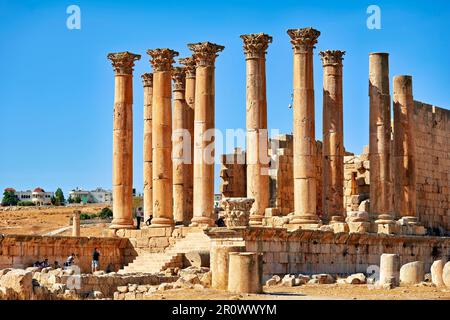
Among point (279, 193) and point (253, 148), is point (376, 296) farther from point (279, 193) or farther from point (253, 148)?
point (279, 193)

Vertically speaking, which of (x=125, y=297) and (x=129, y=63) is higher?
(x=129, y=63)

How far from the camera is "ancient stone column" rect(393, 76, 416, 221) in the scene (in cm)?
5472

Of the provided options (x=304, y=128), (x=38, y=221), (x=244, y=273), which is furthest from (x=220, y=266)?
(x=38, y=221)

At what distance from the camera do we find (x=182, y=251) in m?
45.2

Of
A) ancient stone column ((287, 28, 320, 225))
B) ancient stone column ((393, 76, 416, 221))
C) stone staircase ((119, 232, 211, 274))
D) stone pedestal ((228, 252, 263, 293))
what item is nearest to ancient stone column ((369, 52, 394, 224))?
ancient stone column ((393, 76, 416, 221))

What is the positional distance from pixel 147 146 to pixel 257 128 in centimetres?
874

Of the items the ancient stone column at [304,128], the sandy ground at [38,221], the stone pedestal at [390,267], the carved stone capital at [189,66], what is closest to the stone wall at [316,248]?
the ancient stone column at [304,128]

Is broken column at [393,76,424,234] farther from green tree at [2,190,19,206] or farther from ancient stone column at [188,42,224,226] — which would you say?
green tree at [2,190,19,206]

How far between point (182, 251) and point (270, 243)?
141 inches

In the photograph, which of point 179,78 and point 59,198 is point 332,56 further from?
point 59,198

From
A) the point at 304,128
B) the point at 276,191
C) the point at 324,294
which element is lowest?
the point at 324,294

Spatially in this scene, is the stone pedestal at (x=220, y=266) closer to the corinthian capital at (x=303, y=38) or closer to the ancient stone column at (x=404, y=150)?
the corinthian capital at (x=303, y=38)

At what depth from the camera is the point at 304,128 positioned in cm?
Answer: 4894
